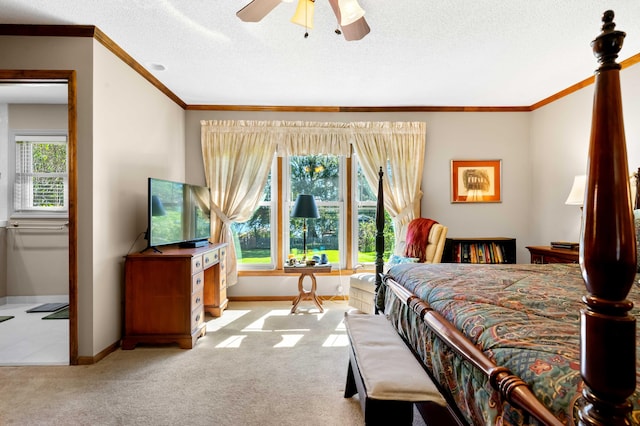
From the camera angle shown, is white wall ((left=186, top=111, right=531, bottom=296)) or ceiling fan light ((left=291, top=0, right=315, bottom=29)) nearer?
ceiling fan light ((left=291, top=0, right=315, bottom=29))

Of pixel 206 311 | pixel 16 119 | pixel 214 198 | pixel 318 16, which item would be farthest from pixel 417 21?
pixel 16 119

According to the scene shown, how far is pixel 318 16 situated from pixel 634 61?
292cm

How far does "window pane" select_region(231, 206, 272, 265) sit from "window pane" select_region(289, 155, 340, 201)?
1.64 feet

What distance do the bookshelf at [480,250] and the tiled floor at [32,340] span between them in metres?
4.07

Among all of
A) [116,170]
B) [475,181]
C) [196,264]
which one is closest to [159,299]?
[196,264]

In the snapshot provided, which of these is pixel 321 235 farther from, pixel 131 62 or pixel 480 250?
pixel 131 62

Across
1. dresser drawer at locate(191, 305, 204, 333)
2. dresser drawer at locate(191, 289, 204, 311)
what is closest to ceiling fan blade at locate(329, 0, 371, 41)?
dresser drawer at locate(191, 289, 204, 311)

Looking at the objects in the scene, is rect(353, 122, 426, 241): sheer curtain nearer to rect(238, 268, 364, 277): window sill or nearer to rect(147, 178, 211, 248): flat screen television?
rect(238, 268, 364, 277): window sill

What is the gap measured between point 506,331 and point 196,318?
2.74 meters

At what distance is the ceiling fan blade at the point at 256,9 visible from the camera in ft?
6.24

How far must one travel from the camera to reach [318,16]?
244 centimetres

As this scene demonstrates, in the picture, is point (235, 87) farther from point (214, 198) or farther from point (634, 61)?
point (634, 61)

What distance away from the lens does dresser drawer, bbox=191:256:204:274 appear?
10.0ft

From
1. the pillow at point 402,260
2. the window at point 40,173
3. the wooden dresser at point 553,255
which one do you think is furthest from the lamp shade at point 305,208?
the window at point 40,173
